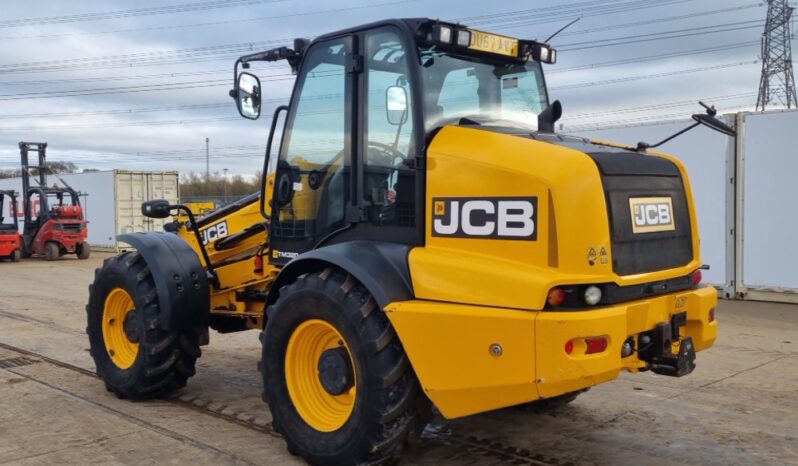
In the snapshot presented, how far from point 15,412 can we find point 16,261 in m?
17.9

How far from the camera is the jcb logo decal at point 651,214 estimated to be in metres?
3.85

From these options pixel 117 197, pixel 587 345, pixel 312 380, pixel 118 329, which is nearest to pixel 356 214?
pixel 312 380

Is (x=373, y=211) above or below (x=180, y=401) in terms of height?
above

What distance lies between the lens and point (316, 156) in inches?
187

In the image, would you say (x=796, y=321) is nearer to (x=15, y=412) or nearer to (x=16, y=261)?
(x=15, y=412)

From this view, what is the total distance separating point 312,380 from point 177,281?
150 centimetres

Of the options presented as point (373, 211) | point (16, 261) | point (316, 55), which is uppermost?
point (316, 55)

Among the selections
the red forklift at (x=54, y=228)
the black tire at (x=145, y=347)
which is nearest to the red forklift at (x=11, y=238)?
the red forklift at (x=54, y=228)

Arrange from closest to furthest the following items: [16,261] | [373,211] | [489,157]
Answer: [489,157]
[373,211]
[16,261]

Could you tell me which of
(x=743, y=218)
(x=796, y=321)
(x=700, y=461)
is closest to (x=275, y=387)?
(x=700, y=461)

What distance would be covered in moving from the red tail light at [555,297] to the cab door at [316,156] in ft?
4.96

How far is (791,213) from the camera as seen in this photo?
1102 centimetres

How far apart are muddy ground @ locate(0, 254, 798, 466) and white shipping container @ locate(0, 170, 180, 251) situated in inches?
718

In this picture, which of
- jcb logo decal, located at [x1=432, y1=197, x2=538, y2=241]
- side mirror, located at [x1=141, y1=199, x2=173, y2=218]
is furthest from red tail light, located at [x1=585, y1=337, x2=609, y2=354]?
side mirror, located at [x1=141, y1=199, x2=173, y2=218]
